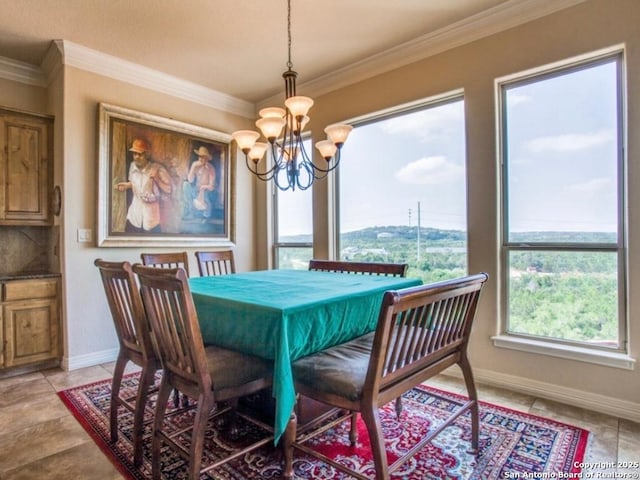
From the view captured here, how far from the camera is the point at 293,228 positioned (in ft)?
14.2

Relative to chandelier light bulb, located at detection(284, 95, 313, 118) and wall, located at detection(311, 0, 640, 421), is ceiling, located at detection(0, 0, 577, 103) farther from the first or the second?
chandelier light bulb, located at detection(284, 95, 313, 118)

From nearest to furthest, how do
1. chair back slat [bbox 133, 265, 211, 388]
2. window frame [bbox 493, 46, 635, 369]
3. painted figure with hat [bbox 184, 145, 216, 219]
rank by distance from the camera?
chair back slat [bbox 133, 265, 211, 388], window frame [bbox 493, 46, 635, 369], painted figure with hat [bbox 184, 145, 216, 219]

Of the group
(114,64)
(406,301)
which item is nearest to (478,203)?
(406,301)

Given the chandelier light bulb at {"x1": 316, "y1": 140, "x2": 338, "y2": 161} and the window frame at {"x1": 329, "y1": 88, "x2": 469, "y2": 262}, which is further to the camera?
the window frame at {"x1": 329, "y1": 88, "x2": 469, "y2": 262}

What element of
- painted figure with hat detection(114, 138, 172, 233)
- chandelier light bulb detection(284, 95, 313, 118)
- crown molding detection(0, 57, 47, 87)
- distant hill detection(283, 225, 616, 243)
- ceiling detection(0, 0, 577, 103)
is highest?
ceiling detection(0, 0, 577, 103)

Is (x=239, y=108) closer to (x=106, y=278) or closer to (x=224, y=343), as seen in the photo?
(x=106, y=278)

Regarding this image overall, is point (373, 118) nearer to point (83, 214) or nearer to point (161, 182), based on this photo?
point (161, 182)

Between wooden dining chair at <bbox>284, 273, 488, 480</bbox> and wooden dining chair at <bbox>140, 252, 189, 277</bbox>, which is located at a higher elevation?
wooden dining chair at <bbox>140, 252, 189, 277</bbox>

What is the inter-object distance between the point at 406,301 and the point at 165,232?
306 centimetres

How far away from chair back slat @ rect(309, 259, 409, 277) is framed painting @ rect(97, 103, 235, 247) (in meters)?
1.53

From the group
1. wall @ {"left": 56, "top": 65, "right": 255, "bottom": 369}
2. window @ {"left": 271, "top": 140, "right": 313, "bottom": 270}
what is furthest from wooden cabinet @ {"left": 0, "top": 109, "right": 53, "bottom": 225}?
window @ {"left": 271, "top": 140, "right": 313, "bottom": 270}

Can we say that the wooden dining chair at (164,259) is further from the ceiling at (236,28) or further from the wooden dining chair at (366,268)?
the ceiling at (236,28)

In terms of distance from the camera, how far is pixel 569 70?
251cm

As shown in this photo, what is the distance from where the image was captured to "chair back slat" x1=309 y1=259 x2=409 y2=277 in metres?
2.68
